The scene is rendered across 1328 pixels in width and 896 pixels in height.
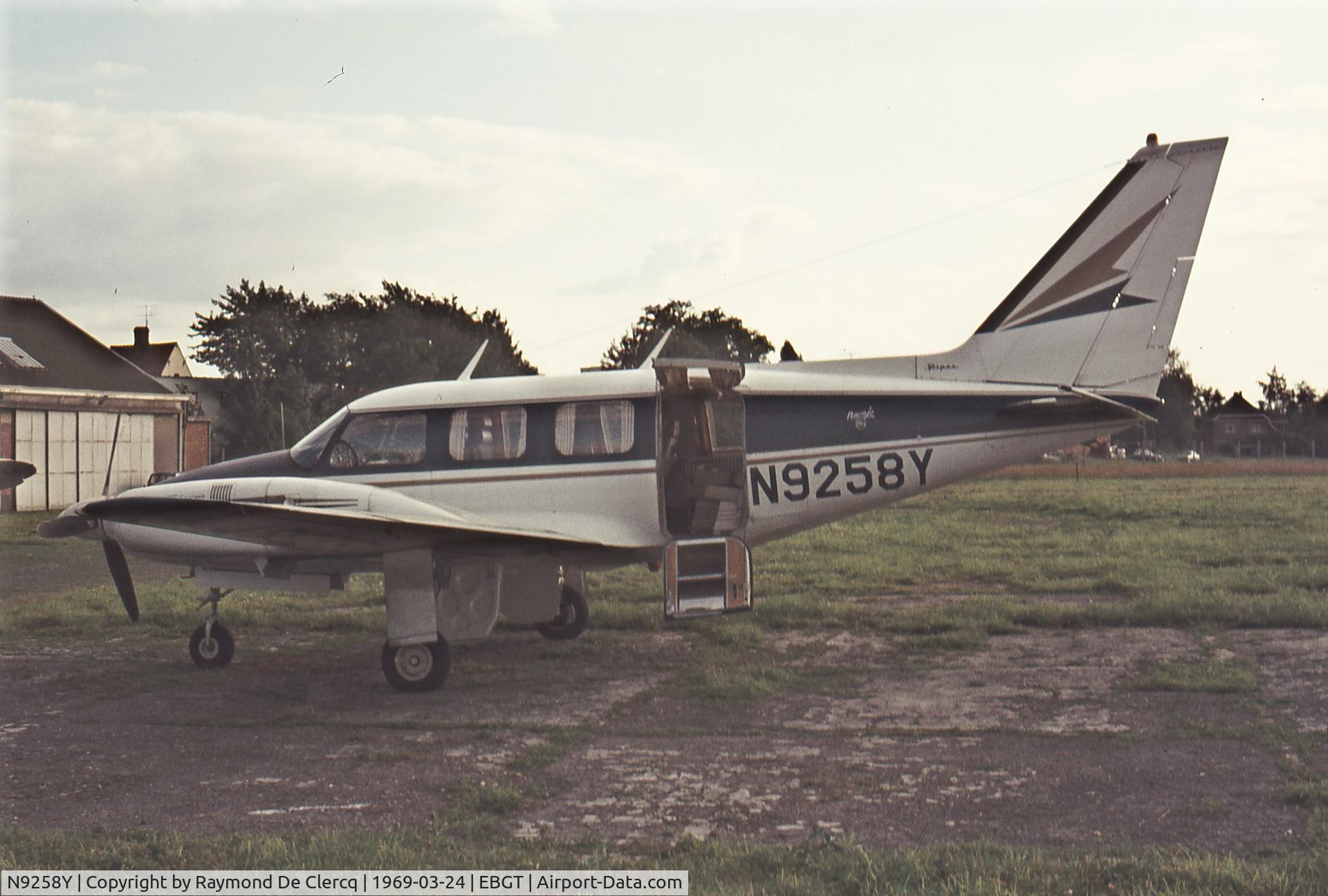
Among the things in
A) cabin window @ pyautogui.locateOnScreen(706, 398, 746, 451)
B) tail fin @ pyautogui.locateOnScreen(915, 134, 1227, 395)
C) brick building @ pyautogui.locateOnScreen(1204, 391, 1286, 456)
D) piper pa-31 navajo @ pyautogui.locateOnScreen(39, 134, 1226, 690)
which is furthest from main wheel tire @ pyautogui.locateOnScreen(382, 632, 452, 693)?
brick building @ pyautogui.locateOnScreen(1204, 391, 1286, 456)

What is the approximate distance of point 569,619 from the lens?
1270 centimetres

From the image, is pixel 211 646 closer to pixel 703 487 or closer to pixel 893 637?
pixel 703 487

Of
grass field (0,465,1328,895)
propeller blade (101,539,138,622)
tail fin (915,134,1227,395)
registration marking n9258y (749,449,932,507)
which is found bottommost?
grass field (0,465,1328,895)

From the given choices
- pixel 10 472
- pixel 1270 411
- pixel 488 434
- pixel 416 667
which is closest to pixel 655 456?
pixel 488 434

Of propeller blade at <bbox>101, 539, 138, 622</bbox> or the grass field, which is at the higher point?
propeller blade at <bbox>101, 539, 138, 622</bbox>

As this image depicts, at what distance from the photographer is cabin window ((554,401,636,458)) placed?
10797 millimetres

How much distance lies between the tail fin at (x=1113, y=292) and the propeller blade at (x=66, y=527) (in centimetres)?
860

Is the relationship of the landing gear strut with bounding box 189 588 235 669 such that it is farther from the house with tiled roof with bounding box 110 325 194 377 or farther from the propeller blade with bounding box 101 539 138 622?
the house with tiled roof with bounding box 110 325 194 377

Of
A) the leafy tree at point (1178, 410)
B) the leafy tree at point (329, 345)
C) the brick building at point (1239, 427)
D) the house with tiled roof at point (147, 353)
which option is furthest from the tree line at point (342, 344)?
the brick building at point (1239, 427)

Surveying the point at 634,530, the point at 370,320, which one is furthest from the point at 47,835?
the point at 370,320

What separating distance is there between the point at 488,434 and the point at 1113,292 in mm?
6529

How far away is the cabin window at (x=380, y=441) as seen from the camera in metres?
11.1

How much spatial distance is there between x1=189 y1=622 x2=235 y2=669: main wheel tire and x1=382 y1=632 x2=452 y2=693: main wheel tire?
2.28 m

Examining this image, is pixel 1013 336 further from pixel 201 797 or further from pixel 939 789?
pixel 201 797
